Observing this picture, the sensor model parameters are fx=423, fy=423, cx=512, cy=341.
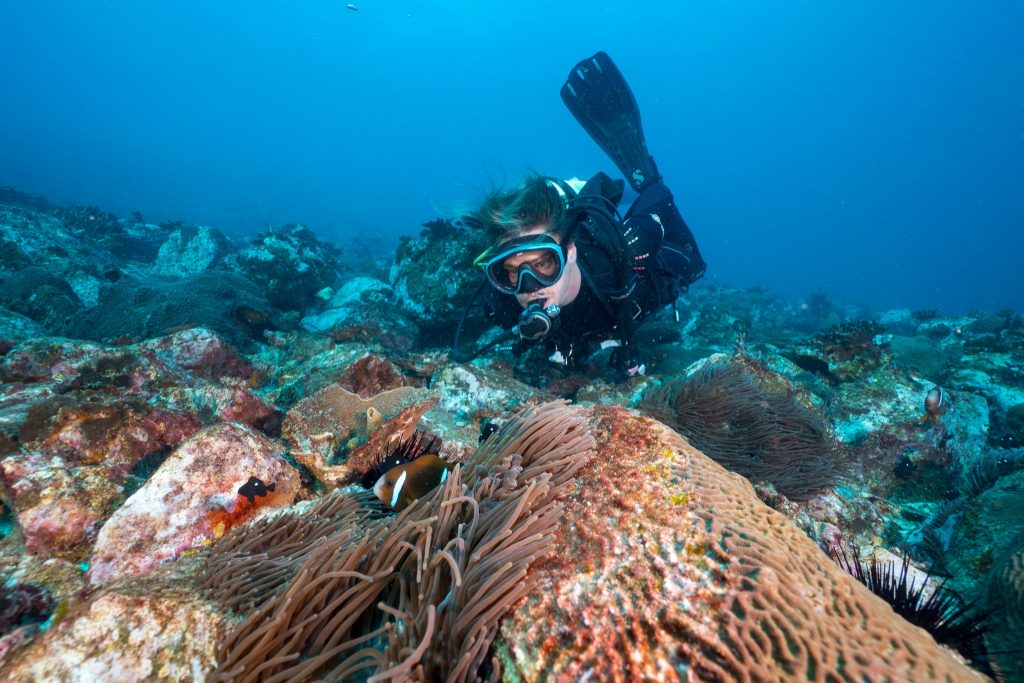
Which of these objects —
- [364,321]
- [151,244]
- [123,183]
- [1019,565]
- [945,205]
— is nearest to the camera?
[1019,565]

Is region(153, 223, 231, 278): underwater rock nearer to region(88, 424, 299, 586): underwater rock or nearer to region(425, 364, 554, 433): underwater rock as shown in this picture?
region(425, 364, 554, 433): underwater rock

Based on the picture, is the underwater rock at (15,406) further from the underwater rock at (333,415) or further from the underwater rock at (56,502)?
the underwater rock at (333,415)

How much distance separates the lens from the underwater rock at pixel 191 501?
197 cm

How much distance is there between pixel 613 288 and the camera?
217 inches

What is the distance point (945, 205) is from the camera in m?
98.9

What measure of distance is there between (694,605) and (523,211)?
13.9ft

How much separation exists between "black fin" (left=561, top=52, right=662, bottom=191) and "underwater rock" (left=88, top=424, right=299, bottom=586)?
935 cm

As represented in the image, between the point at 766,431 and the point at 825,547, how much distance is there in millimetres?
984

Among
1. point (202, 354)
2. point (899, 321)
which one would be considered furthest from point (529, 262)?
point (899, 321)

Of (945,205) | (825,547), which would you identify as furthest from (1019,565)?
(945,205)

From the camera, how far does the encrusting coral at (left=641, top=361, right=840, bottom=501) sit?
11.1 ft

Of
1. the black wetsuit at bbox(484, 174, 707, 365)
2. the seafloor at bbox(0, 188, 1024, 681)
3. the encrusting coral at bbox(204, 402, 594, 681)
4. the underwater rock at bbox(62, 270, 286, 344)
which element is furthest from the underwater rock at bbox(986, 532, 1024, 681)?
the underwater rock at bbox(62, 270, 286, 344)

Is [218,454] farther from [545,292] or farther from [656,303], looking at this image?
[656,303]

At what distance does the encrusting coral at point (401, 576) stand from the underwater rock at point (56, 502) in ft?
2.89
